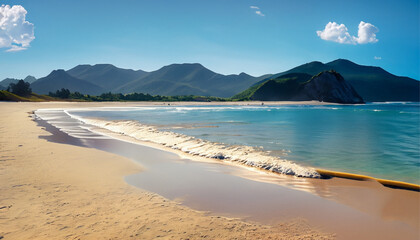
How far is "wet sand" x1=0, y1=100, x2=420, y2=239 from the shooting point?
4289 mm

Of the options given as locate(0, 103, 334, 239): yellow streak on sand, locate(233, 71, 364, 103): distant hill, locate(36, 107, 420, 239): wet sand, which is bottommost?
locate(36, 107, 420, 239): wet sand

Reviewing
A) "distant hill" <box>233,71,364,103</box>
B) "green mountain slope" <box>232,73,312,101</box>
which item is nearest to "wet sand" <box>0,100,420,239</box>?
"distant hill" <box>233,71,364,103</box>

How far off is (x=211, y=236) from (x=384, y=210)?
4.07 m

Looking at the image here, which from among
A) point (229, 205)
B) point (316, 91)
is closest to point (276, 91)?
point (316, 91)

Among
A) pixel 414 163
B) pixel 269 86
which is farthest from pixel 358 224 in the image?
pixel 269 86

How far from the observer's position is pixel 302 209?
17.4 ft

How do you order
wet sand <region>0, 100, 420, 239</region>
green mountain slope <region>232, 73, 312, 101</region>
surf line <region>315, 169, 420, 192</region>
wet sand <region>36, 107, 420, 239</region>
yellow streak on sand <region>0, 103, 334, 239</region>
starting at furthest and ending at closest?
1. green mountain slope <region>232, 73, 312, 101</region>
2. surf line <region>315, 169, 420, 192</region>
3. wet sand <region>36, 107, 420, 239</region>
4. wet sand <region>0, 100, 420, 239</region>
5. yellow streak on sand <region>0, 103, 334, 239</region>

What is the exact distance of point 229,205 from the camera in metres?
5.47

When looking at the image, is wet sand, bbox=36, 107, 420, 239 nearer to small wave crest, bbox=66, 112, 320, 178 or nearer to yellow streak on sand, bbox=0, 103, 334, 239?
yellow streak on sand, bbox=0, 103, 334, 239

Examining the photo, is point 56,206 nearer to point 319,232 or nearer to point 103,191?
point 103,191

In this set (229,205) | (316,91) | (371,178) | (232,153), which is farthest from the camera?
(316,91)

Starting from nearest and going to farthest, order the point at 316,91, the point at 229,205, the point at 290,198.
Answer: the point at 229,205, the point at 290,198, the point at 316,91

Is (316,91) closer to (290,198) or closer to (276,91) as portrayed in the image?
(276,91)

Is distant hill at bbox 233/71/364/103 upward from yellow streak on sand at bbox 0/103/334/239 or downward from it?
upward
